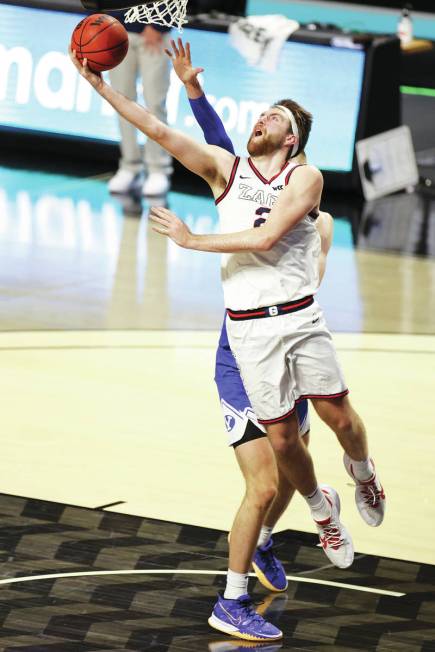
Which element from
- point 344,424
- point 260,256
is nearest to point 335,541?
point 344,424

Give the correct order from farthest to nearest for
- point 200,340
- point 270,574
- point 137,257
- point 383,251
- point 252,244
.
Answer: point 383,251
point 137,257
point 200,340
point 270,574
point 252,244

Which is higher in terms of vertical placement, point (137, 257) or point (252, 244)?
point (252, 244)

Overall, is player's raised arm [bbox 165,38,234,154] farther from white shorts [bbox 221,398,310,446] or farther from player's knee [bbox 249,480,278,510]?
player's knee [bbox 249,480,278,510]

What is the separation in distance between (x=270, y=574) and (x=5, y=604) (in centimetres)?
110

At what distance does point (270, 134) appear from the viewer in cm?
562

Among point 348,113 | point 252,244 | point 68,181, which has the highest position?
point 252,244

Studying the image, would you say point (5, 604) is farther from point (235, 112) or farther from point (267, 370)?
point (235, 112)

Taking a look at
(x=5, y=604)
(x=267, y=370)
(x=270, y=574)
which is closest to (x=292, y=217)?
(x=267, y=370)

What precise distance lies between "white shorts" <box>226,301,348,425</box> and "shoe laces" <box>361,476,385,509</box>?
0.67 metres

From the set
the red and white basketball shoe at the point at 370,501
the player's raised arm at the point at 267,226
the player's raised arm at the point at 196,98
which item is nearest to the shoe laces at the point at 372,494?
the red and white basketball shoe at the point at 370,501

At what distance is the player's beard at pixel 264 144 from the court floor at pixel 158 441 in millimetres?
1804

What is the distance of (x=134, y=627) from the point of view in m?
5.55

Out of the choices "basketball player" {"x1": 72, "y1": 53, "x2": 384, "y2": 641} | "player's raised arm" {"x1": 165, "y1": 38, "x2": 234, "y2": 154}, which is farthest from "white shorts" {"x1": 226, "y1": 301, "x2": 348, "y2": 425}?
"player's raised arm" {"x1": 165, "y1": 38, "x2": 234, "y2": 154}

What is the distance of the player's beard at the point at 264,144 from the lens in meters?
5.63
